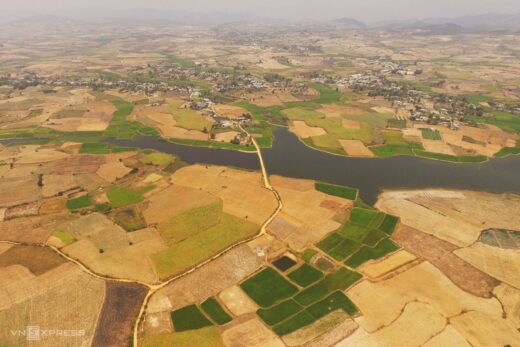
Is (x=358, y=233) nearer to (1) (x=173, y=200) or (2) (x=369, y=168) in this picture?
(2) (x=369, y=168)

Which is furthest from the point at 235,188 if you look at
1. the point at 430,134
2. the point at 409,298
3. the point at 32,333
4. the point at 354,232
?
the point at 430,134

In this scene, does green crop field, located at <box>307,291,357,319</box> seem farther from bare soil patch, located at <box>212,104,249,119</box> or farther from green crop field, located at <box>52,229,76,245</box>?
bare soil patch, located at <box>212,104,249,119</box>

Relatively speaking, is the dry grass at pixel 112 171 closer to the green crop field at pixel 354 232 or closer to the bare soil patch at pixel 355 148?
the green crop field at pixel 354 232

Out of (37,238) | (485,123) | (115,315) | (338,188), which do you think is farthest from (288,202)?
(485,123)

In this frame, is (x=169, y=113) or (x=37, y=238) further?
(x=169, y=113)

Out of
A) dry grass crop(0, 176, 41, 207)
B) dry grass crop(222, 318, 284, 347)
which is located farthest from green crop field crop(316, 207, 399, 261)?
dry grass crop(0, 176, 41, 207)

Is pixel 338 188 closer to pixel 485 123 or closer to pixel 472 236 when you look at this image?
pixel 472 236
